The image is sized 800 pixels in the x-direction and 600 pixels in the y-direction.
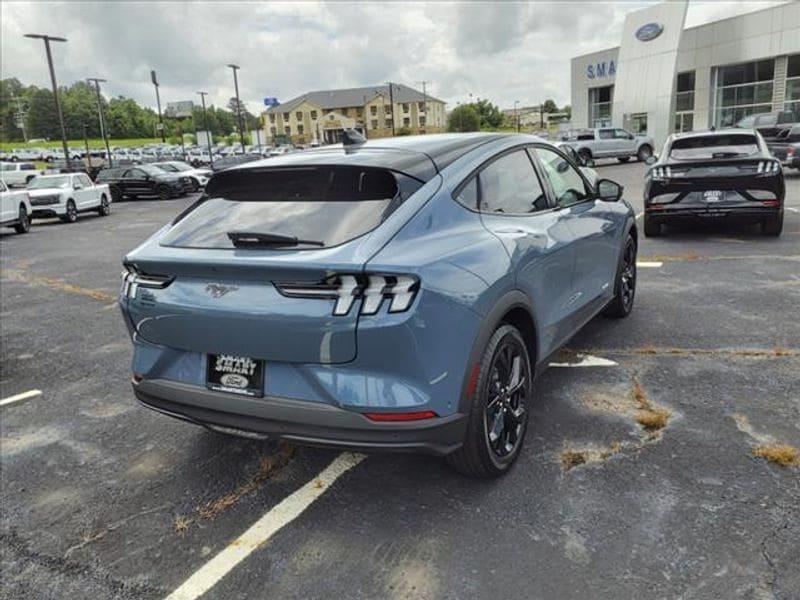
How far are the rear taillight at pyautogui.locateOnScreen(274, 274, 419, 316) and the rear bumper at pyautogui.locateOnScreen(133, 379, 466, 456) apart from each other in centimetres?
44

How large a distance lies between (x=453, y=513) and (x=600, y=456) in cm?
91

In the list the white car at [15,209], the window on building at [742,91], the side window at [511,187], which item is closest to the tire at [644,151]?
the window on building at [742,91]

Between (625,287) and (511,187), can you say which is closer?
(511,187)

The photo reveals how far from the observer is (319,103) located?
122 metres

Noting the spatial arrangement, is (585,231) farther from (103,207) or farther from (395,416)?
(103,207)

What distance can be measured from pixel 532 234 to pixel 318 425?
5.29 ft

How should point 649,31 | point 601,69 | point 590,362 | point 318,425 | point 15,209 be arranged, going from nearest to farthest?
point 318,425 → point 590,362 → point 15,209 → point 649,31 → point 601,69

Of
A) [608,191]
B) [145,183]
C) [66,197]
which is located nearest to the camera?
[608,191]

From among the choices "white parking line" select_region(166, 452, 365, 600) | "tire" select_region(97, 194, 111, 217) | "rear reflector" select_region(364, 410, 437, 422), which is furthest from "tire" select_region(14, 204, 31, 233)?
"rear reflector" select_region(364, 410, 437, 422)

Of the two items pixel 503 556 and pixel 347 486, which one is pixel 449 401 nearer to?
pixel 503 556

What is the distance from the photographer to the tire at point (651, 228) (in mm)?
10070

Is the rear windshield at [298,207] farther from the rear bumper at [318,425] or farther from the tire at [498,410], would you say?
the tire at [498,410]

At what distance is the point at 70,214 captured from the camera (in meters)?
20.9

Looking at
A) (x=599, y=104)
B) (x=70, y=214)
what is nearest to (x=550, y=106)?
(x=599, y=104)
